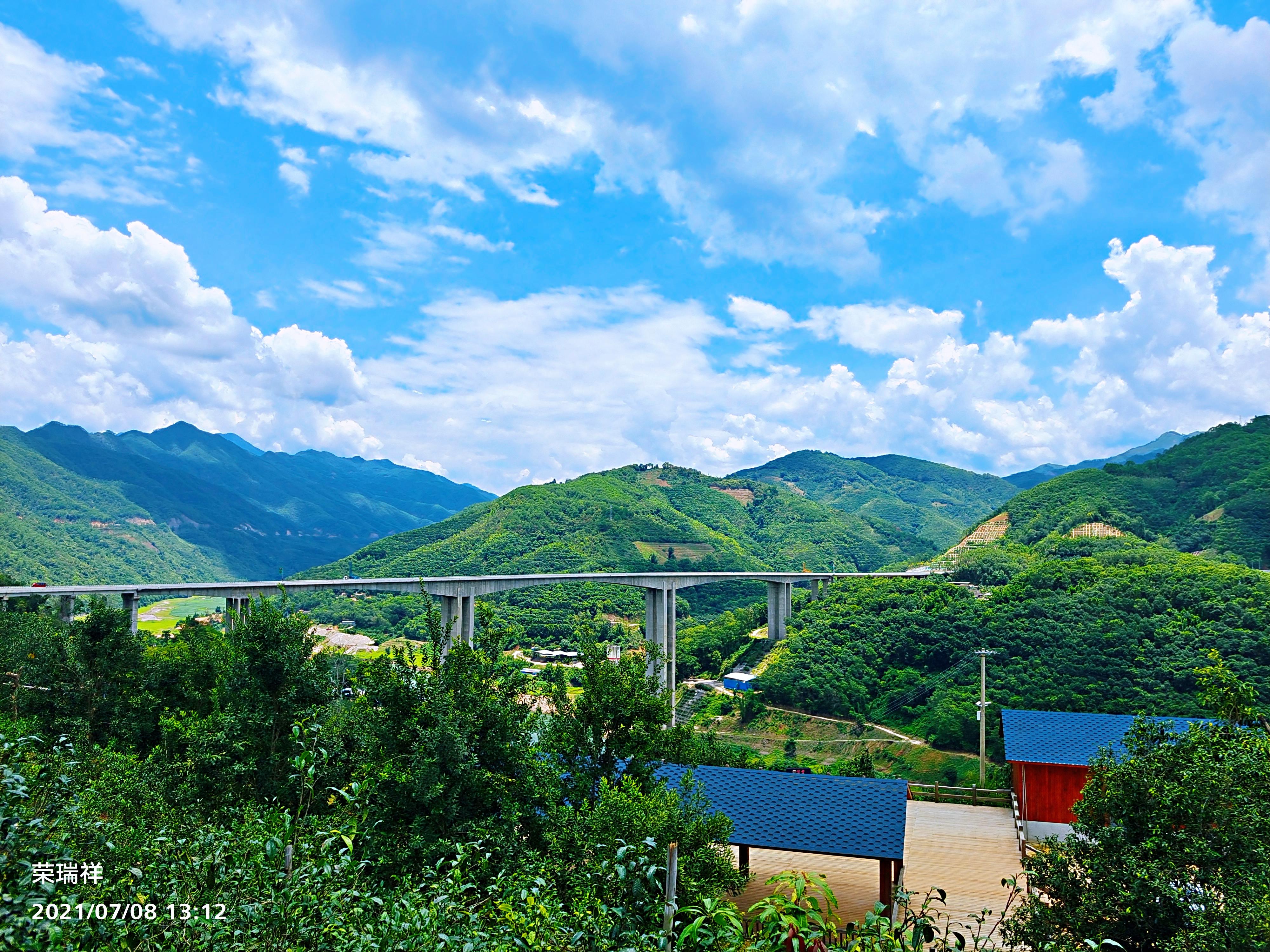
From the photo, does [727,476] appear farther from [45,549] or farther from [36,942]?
[36,942]

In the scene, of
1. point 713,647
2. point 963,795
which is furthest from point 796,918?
point 713,647

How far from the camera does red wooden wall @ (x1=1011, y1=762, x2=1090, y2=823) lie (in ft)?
62.3

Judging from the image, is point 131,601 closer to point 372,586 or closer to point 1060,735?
point 372,586

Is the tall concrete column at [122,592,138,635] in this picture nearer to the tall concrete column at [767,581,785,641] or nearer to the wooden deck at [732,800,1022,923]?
the wooden deck at [732,800,1022,923]

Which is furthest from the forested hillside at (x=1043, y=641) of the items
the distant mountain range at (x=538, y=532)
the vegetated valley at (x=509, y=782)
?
the distant mountain range at (x=538, y=532)

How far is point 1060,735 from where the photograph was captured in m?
19.9

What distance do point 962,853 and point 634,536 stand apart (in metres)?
90.4

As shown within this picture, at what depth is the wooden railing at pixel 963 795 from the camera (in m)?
22.2

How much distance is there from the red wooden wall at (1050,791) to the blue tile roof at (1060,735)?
0.36m

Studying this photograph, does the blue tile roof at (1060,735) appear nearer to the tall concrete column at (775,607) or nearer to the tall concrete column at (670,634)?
the tall concrete column at (670,634)

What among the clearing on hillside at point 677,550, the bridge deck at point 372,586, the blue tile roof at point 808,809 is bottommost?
Result: the blue tile roof at point 808,809

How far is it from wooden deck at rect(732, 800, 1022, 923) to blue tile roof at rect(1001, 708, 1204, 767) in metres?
2.38

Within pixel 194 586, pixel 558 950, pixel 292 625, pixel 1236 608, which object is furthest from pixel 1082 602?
pixel 194 586

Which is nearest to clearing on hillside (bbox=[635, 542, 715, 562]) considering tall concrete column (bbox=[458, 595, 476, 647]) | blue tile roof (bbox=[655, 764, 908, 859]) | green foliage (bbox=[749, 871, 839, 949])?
tall concrete column (bbox=[458, 595, 476, 647])
